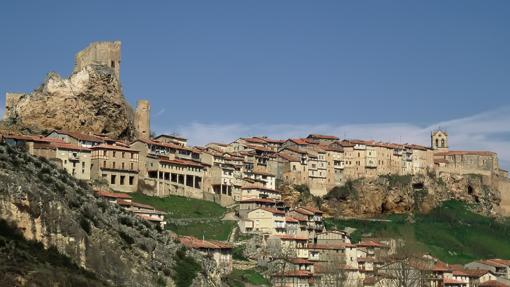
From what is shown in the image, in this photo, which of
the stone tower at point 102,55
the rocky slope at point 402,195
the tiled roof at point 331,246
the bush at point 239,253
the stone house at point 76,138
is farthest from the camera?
the rocky slope at point 402,195

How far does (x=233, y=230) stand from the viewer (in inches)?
3907

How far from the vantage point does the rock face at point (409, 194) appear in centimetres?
12862

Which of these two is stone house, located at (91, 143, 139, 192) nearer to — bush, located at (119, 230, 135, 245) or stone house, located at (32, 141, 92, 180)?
stone house, located at (32, 141, 92, 180)

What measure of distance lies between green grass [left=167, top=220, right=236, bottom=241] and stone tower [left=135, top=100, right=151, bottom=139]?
101ft

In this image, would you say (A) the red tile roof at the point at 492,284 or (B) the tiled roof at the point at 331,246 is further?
(A) the red tile roof at the point at 492,284

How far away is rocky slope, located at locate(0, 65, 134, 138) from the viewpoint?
367 feet

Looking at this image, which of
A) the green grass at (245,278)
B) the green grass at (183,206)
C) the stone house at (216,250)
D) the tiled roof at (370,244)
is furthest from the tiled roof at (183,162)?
the green grass at (245,278)

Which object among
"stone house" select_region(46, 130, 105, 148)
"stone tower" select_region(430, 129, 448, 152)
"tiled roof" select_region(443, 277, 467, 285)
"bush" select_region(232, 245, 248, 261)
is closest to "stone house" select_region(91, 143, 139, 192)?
"stone house" select_region(46, 130, 105, 148)

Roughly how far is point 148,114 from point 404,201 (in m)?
37.6

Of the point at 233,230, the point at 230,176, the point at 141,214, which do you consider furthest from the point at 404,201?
the point at 141,214

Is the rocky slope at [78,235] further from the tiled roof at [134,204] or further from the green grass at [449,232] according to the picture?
the green grass at [449,232]

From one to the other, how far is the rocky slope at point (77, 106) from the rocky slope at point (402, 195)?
2465 cm

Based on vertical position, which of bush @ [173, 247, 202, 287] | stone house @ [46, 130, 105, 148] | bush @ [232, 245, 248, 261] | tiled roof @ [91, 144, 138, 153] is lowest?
bush @ [173, 247, 202, 287]

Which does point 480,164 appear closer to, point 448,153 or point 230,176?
point 448,153
